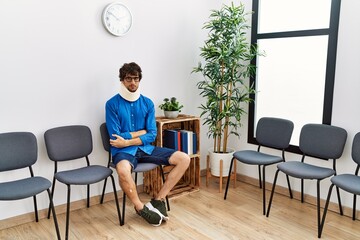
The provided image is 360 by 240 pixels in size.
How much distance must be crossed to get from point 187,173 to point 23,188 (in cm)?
187

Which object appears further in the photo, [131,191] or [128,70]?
[128,70]

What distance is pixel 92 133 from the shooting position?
10.3ft

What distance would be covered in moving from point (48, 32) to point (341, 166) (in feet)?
9.51

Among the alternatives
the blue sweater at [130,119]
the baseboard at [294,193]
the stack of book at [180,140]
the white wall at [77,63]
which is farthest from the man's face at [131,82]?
the baseboard at [294,193]

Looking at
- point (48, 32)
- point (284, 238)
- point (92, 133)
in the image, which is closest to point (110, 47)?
point (48, 32)

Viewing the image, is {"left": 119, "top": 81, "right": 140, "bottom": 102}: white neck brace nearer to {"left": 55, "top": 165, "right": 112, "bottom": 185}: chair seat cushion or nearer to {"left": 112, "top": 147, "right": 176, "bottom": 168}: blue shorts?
{"left": 112, "top": 147, "right": 176, "bottom": 168}: blue shorts

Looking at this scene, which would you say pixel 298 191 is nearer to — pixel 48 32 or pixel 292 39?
pixel 292 39

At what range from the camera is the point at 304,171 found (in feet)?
8.96

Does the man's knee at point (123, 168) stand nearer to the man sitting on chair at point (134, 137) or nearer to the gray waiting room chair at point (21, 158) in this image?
the man sitting on chair at point (134, 137)

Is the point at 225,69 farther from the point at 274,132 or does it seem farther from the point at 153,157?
the point at 153,157

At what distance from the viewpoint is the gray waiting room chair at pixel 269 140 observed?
3.11 meters

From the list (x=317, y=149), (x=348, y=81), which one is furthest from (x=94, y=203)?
(x=348, y=81)

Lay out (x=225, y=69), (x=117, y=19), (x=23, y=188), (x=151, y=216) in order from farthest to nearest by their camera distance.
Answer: (x=225, y=69)
(x=117, y=19)
(x=151, y=216)
(x=23, y=188)

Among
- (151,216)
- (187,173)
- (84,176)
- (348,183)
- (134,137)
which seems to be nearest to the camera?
(348,183)
